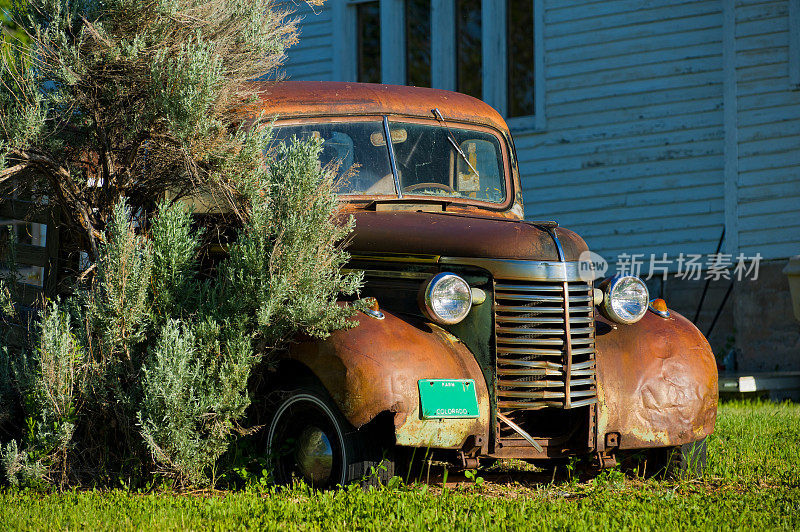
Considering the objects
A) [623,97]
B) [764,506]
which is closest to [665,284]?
[623,97]

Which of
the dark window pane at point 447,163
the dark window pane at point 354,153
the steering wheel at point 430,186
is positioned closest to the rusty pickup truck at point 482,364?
the dark window pane at point 354,153

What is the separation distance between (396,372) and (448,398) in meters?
0.30

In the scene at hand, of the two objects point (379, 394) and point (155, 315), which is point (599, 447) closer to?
point (379, 394)

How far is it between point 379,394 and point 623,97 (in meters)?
8.61

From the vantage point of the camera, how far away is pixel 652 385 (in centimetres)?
545

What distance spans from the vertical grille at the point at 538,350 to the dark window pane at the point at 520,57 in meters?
8.37

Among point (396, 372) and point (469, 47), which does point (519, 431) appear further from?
point (469, 47)

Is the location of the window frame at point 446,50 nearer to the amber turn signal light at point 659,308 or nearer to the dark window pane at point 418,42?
the dark window pane at point 418,42

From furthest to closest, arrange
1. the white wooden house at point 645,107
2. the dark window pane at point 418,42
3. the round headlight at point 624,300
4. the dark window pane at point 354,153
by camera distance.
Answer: the dark window pane at point 418,42
the white wooden house at point 645,107
the dark window pane at point 354,153
the round headlight at point 624,300

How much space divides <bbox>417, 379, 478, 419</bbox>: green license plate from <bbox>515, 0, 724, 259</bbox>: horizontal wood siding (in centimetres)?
755

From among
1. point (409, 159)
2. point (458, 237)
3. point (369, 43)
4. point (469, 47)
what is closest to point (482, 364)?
point (458, 237)

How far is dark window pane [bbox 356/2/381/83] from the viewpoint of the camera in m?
14.3

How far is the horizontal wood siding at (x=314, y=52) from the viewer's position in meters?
14.3

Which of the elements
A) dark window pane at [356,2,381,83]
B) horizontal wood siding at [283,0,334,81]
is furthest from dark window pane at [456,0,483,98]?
horizontal wood siding at [283,0,334,81]
